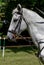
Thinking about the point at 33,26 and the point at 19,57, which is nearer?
the point at 33,26

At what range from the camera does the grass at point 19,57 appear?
938cm

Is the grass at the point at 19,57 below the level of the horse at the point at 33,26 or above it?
below

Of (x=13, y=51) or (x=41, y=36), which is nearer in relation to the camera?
(x=41, y=36)

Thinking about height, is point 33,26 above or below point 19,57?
above

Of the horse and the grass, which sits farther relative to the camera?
the grass

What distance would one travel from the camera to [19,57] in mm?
→ 10438

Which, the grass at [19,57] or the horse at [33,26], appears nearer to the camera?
the horse at [33,26]

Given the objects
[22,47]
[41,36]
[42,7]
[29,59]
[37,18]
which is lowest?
[22,47]

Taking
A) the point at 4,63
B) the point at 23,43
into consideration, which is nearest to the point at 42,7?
the point at 23,43

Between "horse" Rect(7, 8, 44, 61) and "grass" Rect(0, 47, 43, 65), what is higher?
"horse" Rect(7, 8, 44, 61)

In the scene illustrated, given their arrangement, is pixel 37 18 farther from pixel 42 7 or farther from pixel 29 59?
pixel 42 7

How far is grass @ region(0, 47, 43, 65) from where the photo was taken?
30.8ft

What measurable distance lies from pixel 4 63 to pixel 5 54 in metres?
1.78

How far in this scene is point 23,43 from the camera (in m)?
11.9
